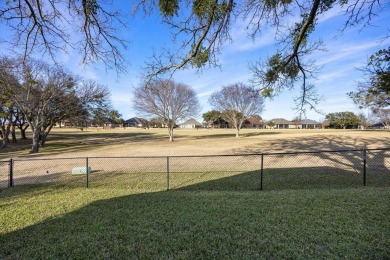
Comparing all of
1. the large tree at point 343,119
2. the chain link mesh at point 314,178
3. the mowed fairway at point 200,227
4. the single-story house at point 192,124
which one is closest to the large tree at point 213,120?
the single-story house at point 192,124

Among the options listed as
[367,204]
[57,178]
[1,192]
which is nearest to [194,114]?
[57,178]

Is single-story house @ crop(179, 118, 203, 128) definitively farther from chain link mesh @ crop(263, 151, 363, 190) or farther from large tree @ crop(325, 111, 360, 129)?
chain link mesh @ crop(263, 151, 363, 190)

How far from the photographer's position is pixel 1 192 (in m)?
7.58

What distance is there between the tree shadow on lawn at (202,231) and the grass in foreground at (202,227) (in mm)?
12

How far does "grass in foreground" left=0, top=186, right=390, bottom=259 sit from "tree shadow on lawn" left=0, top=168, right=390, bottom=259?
0.04 ft

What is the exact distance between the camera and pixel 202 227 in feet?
12.6

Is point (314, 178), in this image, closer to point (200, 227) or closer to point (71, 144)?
point (200, 227)

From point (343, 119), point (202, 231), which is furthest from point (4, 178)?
point (343, 119)

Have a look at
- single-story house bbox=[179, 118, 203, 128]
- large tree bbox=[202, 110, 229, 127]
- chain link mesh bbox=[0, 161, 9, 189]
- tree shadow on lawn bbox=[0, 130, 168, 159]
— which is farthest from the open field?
single-story house bbox=[179, 118, 203, 128]

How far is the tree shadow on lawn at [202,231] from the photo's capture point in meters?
3.07

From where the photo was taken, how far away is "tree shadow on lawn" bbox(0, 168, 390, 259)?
3.07 metres

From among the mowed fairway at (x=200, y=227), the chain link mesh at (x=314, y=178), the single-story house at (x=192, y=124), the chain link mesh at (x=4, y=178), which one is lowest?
the chain link mesh at (x=4, y=178)

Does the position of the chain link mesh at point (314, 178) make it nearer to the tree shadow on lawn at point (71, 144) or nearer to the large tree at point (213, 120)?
the tree shadow on lawn at point (71, 144)

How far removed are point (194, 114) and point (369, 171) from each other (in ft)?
90.7
